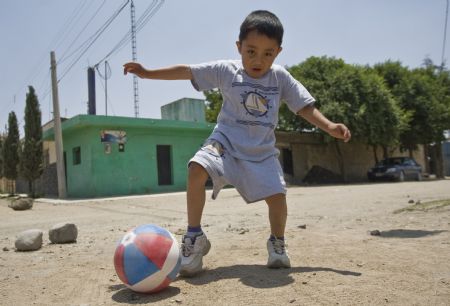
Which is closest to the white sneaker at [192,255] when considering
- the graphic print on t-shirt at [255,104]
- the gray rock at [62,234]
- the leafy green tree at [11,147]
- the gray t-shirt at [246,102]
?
the gray t-shirt at [246,102]

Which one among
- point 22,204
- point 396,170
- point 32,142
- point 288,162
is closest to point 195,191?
point 22,204

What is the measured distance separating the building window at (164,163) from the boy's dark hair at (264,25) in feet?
54.9

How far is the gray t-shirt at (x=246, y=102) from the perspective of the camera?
2.88 metres

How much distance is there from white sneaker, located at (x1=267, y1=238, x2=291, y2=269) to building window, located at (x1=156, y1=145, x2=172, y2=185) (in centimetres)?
1656

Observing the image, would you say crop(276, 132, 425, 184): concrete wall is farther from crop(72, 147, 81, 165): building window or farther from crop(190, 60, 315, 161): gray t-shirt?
crop(190, 60, 315, 161): gray t-shirt

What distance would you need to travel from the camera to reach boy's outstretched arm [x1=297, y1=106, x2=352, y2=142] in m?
2.84

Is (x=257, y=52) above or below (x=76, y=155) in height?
below

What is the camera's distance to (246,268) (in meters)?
2.75

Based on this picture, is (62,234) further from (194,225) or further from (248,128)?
(248,128)

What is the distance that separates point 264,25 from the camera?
2.68 m

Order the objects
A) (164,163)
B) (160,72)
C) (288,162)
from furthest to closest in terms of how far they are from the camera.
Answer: (288,162), (164,163), (160,72)

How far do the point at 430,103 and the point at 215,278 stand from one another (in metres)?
27.0

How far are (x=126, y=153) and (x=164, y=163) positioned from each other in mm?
2175

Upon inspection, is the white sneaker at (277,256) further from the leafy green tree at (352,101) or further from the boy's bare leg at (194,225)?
the leafy green tree at (352,101)
